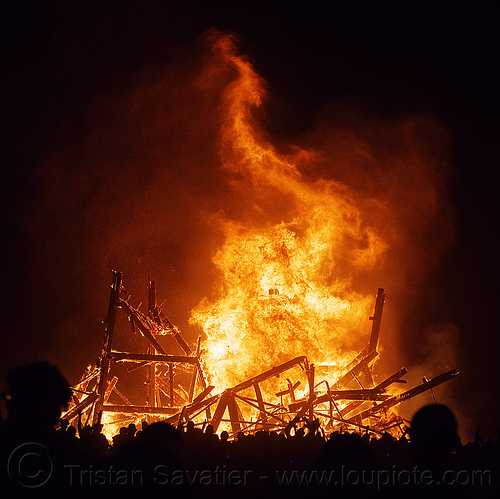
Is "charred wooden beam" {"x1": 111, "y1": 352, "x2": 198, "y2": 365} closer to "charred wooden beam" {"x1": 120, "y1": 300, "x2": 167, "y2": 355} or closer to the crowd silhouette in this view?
"charred wooden beam" {"x1": 120, "y1": 300, "x2": 167, "y2": 355}

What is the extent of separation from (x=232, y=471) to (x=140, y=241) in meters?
18.3

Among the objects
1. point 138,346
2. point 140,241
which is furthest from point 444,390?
point 140,241

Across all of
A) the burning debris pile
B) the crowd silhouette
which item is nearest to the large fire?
the burning debris pile

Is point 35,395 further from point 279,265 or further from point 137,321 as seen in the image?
point 279,265

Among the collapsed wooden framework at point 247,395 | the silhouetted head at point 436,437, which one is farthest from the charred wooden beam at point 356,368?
the silhouetted head at point 436,437

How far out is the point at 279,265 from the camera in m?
18.8

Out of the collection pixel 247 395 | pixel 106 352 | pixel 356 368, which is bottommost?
pixel 247 395

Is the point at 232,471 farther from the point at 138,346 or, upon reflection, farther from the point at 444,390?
the point at 444,390

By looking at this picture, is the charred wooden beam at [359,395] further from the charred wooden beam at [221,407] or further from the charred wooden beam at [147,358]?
the charred wooden beam at [147,358]

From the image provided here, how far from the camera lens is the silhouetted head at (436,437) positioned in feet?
14.7

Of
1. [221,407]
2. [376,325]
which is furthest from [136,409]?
[376,325]

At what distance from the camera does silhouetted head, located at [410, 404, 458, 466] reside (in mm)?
4488

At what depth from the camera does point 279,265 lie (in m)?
18.8

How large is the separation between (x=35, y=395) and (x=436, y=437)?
389 cm
